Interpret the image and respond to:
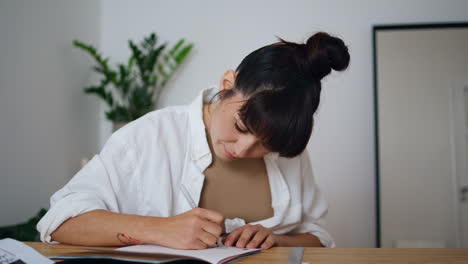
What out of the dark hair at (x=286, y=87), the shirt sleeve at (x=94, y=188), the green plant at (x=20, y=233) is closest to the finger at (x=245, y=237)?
the dark hair at (x=286, y=87)

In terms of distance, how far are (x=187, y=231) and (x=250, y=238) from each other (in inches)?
7.7

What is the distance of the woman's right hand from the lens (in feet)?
2.45

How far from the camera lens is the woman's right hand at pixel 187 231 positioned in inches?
29.4

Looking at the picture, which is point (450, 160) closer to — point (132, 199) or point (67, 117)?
point (132, 199)

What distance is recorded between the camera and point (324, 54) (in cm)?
89

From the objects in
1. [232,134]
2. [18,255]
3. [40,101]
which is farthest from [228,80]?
[40,101]

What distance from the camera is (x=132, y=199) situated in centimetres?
101

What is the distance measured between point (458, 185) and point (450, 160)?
167mm

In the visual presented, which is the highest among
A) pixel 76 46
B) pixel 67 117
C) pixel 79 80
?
pixel 76 46

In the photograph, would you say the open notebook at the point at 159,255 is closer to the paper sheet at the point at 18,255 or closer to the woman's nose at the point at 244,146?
the paper sheet at the point at 18,255

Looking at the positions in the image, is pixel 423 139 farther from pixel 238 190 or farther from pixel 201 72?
pixel 238 190

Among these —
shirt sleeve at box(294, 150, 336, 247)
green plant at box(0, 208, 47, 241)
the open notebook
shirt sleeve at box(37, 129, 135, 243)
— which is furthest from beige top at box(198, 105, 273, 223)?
green plant at box(0, 208, 47, 241)

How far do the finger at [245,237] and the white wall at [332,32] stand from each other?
5.84 feet

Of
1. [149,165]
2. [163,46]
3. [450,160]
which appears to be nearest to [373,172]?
[450,160]
